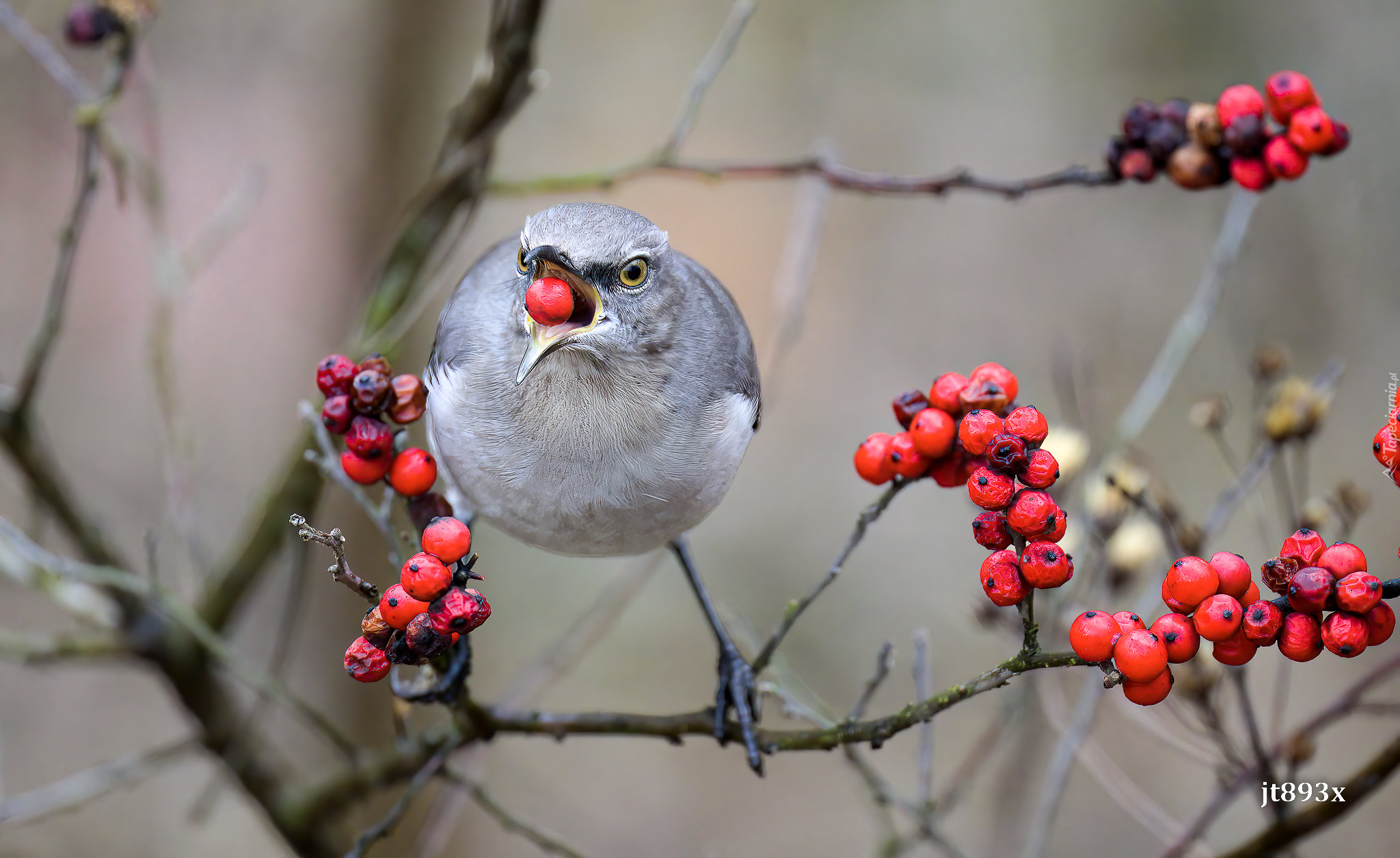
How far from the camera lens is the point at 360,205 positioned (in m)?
4.68

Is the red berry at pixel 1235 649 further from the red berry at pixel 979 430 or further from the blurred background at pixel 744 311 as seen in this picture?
the blurred background at pixel 744 311

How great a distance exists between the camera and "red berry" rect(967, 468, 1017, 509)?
4.29 feet

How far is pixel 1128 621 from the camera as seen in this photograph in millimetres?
1262

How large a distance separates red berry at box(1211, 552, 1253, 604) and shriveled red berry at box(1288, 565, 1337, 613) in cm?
5

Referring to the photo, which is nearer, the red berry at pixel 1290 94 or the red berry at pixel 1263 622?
the red berry at pixel 1263 622

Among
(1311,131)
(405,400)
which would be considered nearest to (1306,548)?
(1311,131)

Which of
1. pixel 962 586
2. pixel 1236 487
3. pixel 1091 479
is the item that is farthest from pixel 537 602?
pixel 1236 487

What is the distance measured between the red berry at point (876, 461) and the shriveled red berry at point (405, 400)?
64 cm

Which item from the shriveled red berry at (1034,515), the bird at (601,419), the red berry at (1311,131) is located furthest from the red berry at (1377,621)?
the red berry at (1311,131)

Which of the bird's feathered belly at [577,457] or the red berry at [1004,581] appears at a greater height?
the red berry at [1004,581]

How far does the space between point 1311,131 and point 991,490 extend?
1.02m

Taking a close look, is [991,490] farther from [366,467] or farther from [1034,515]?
[366,467]

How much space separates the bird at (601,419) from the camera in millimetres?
1761

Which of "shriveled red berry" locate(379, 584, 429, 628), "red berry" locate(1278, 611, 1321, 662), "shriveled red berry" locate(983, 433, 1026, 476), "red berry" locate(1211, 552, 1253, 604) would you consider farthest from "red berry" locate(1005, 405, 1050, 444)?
"shriveled red berry" locate(379, 584, 429, 628)
